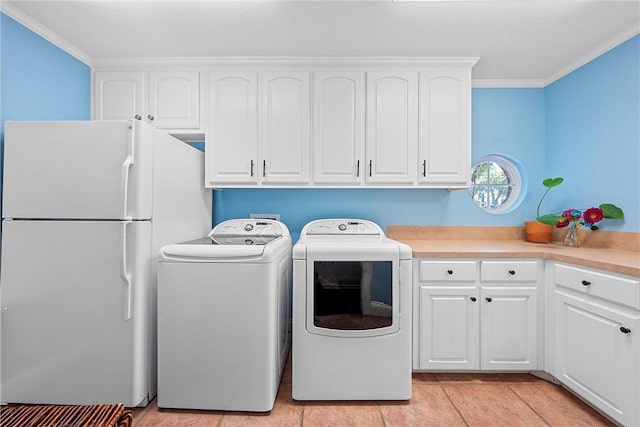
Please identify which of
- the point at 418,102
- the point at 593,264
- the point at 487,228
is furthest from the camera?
the point at 487,228

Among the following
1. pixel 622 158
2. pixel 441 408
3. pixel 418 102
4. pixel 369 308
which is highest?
pixel 418 102

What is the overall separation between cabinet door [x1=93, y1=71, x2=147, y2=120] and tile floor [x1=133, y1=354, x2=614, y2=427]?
6.86 ft

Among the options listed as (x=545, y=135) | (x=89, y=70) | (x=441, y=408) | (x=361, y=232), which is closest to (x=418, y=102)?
(x=361, y=232)

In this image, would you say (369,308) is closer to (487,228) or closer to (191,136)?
(487,228)

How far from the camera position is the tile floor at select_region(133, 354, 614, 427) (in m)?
1.75

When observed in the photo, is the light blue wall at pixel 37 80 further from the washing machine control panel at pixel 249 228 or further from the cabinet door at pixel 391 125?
the cabinet door at pixel 391 125

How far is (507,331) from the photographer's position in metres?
2.16

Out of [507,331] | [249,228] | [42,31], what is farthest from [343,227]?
[42,31]

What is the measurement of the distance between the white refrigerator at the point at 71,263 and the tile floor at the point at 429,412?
15.5 inches

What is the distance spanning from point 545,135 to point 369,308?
233cm

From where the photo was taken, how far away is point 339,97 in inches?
99.7

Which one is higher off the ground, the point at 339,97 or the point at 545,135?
the point at 339,97

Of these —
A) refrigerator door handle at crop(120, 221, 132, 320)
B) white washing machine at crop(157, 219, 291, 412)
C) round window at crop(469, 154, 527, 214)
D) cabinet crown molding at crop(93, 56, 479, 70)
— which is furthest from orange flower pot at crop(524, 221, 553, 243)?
refrigerator door handle at crop(120, 221, 132, 320)

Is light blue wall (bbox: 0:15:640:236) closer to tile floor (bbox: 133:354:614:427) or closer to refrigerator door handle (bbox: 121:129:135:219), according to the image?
refrigerator door handle (bbox: 121:129:135:219)
